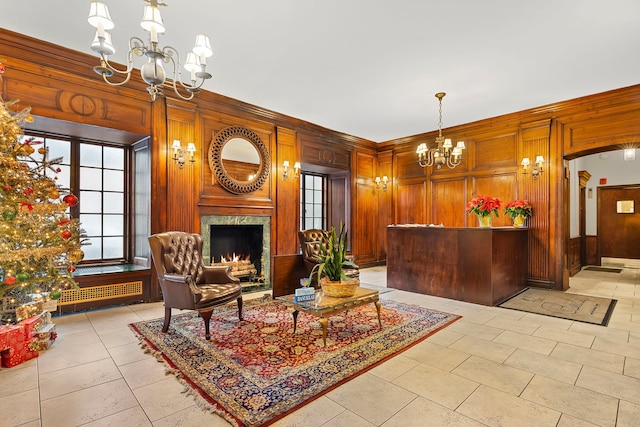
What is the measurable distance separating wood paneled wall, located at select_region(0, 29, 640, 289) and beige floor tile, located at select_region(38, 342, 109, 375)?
6.13 ft

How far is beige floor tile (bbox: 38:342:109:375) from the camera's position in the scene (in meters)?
2.52

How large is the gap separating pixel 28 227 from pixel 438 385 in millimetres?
3695

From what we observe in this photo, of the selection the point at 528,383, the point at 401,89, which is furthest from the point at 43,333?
the point at 401,89

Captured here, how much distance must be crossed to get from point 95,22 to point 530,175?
6259mm

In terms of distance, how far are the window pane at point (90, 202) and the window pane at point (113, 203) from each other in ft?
0.24

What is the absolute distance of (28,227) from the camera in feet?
Answer: 9.42

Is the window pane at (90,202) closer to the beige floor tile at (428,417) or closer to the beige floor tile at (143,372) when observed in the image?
the beige floor tile at (143,372)

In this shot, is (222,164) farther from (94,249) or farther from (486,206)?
(486,206)

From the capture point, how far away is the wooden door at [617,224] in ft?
26.7

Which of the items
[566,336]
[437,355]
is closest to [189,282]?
[437,355]

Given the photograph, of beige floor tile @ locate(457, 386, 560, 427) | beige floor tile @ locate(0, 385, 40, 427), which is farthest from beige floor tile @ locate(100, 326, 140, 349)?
beige floor tile @ locate(457, 386, 560, 427)

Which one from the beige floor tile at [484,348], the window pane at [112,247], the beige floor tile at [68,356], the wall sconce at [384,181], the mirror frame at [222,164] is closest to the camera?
the beige floor tile at [68,356]

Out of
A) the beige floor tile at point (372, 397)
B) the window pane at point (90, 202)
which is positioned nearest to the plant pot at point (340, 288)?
the beige floor tile at point (372, 397)

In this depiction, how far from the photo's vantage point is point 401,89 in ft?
15.4
